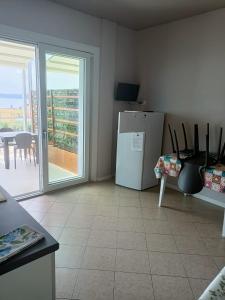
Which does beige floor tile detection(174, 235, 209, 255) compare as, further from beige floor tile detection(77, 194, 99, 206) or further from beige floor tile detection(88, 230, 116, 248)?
beige floor tile detection(77, 194, 99, 206)

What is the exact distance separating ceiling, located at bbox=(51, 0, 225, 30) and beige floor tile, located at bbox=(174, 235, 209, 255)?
8.99ft

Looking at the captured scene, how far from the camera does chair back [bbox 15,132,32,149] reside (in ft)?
12.9

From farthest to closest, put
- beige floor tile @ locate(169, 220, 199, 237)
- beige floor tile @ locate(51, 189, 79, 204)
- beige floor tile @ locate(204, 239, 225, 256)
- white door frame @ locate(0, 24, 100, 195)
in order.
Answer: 1. beige floor tile @ locate(51, 189, 79, 204)
2. white door frame @ locate(0, 24, 100, 195)
3. beige floor tile @ locate(169, 220, 199, 237)
4. beige floor tile @ locate(204, 239, 225, 256)

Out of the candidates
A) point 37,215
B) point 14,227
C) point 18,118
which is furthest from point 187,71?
point 14,227

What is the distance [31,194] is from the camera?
130 inches

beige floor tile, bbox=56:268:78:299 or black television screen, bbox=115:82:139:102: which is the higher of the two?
black television screen, bbox=115:82:139:102

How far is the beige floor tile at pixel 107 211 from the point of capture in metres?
2.89

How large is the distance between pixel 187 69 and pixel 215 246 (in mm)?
2414

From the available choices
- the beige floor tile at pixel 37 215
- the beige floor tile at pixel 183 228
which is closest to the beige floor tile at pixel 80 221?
the beige floor tile at pixel 37 215

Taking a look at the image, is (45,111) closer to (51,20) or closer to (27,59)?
(27,59)

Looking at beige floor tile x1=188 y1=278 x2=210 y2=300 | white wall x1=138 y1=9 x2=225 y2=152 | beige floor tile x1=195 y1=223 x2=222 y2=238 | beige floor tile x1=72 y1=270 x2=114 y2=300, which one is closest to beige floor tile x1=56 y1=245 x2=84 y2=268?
beige floor tile x1=72 y1=270 x2=114 y2=300

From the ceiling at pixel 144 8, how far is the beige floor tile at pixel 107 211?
8.55 feet

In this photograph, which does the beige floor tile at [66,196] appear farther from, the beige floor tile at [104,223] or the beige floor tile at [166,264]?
the beige floor tile at [166,264]

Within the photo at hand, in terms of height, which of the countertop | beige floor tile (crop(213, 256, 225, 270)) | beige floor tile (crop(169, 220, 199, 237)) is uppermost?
the countertop
